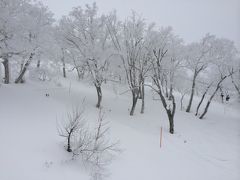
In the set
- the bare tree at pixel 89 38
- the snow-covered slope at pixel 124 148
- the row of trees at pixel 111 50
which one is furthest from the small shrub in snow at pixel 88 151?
the bare tree at pixel 89 38

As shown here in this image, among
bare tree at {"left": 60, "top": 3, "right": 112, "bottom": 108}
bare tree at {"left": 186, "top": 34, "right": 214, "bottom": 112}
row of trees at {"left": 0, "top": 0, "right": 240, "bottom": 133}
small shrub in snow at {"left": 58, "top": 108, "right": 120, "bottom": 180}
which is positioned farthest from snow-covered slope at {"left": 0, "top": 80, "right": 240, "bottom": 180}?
bare tree at {"left": 186, "top": 34, "right": 214, "bottom": 112}

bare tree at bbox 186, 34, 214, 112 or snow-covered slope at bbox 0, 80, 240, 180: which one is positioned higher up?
bare tree at bbox 186, 34, 214, 112

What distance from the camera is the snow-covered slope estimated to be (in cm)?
934

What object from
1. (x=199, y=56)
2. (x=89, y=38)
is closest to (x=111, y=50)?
(x=89, y=38)

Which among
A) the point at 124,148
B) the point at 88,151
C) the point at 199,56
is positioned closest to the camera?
the point at 88,151

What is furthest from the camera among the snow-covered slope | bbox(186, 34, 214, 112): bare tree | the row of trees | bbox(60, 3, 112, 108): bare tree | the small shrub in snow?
bbox(186, 34, 214, 112): bare tree

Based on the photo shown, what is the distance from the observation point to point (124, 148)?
1278 centimetres

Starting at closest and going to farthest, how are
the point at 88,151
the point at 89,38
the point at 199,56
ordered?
the point at 88,151 → the point at 89,38 → the point at 199,56

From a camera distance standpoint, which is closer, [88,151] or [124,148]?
[88,151]

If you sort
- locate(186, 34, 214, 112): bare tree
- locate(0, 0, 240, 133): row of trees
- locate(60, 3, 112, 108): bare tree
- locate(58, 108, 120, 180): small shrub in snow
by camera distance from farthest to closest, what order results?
locate(186, 34, 214, 112): bare tree → locate(60, 3, 112, 108): bare tree → locate(0, 0, 240, 133): row of trees → locate(58, 108, 120, 180): small shrub in snow

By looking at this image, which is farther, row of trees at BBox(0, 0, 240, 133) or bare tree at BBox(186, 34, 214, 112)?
bare tree at BBox(186, 34, 214, 112)

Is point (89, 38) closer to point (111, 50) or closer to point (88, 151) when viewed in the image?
point (111, 50)

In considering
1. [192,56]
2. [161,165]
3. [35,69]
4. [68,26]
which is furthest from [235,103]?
[35,69]

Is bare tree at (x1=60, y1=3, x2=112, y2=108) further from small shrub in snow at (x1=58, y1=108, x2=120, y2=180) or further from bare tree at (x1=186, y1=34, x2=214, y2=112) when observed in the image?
small shrub in snow at (x1=58, y1=108, x2=120, y2=180)
